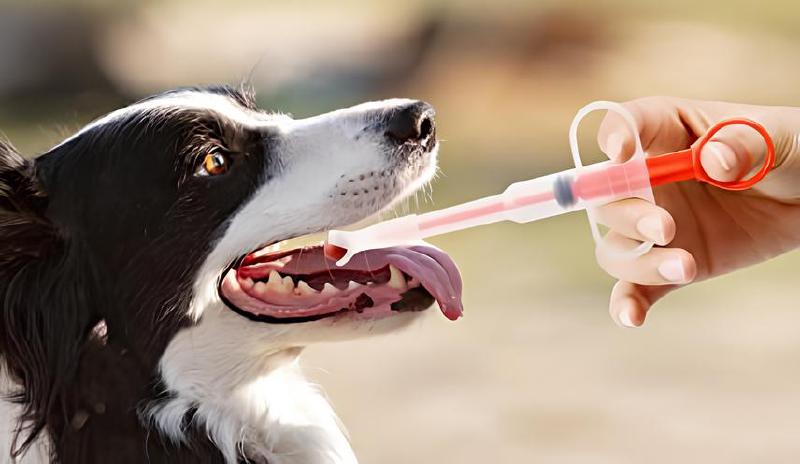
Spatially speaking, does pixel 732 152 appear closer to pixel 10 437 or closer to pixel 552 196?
pixel 552 196

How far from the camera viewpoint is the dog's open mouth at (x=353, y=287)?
95.9 inches

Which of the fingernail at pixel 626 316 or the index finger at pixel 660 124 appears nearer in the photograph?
the index finger at pixel 660 124

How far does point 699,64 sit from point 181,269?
9.90 meters

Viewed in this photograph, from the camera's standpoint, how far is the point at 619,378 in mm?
5633

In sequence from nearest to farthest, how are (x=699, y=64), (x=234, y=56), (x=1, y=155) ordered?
(x=1, y=155), (x=699, y=64), (x=234, y=56)

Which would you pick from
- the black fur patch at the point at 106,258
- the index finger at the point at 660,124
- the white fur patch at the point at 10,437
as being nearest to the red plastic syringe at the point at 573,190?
the index finger at the point at 660,124

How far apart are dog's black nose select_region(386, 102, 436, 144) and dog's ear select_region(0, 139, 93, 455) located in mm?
726

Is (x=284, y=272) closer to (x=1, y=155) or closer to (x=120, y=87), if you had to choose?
(x=1, y=155)

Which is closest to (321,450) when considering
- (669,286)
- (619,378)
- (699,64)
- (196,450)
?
(196,450)

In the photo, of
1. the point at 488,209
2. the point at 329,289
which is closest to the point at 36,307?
the point at 329,289

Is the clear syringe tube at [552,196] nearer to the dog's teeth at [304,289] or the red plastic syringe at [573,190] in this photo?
the red plastic syringe at [573,190]

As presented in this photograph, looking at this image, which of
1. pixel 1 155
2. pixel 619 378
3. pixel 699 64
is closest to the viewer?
pixel 1 155

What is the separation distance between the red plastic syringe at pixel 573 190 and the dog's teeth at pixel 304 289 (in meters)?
0.40

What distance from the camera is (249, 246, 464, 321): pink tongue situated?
8.02ft
